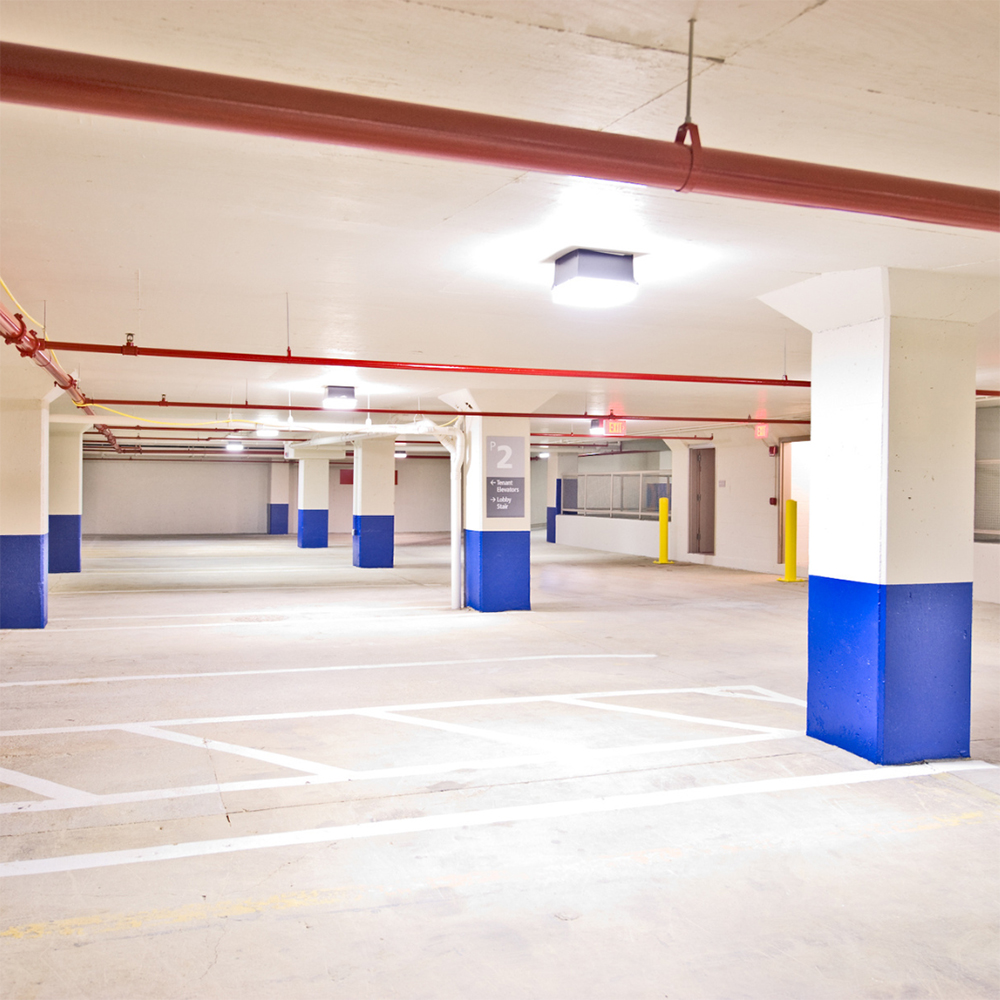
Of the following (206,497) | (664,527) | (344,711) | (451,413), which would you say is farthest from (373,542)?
(206,497)

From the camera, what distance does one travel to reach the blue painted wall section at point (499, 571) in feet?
33.7

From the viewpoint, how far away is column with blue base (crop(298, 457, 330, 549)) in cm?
2053

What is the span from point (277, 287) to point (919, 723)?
4489 mm

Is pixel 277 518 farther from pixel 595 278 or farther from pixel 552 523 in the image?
pixel 595 278

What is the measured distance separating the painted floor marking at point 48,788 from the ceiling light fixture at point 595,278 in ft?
11.1

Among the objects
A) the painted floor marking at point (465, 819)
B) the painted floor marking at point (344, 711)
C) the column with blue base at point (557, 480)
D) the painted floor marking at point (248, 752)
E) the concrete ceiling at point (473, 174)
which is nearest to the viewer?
the concrete ceiling at point (473, 174)

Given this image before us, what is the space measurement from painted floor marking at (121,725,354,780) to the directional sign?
561cm

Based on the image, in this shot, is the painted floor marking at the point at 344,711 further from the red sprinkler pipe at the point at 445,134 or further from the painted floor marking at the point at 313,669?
the red sprinkler pipe at the point at 445,134

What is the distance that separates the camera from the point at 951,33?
7.24 ft

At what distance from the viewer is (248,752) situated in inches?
185

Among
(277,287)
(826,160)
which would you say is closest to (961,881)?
(826,160)

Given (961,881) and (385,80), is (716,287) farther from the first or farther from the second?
(961,881)

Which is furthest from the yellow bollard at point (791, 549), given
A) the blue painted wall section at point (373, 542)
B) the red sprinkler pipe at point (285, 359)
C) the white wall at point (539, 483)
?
the white wall at point (539, 483)

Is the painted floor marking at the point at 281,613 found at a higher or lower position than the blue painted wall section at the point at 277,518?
lower
